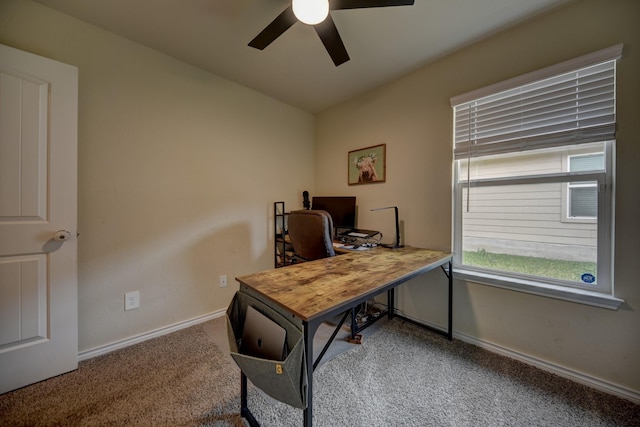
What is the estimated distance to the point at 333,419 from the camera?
46.8 inches

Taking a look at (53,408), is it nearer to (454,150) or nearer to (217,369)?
(217,369)

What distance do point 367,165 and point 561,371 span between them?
7.04 ft

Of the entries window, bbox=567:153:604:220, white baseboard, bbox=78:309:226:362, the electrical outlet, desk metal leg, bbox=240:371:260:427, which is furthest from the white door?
window, bbox=567:153:604:220

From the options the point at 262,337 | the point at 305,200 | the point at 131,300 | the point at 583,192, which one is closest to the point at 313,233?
the point at 262,337

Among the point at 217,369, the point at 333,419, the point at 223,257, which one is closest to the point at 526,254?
the point at 333,419

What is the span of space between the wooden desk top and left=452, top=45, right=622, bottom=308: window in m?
0.44

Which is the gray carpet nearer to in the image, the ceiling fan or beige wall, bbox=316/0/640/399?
beige wall, bbox=316/0/640/399

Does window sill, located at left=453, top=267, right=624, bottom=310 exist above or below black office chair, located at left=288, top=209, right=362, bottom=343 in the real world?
below

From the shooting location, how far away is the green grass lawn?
148 cm

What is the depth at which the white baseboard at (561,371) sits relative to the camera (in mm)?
1297

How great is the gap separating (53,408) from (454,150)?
10.1 feet

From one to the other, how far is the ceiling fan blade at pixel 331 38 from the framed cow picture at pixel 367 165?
1046 millimetres

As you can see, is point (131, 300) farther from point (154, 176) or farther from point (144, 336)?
point (154, 176)

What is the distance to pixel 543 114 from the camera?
157 centimetres
